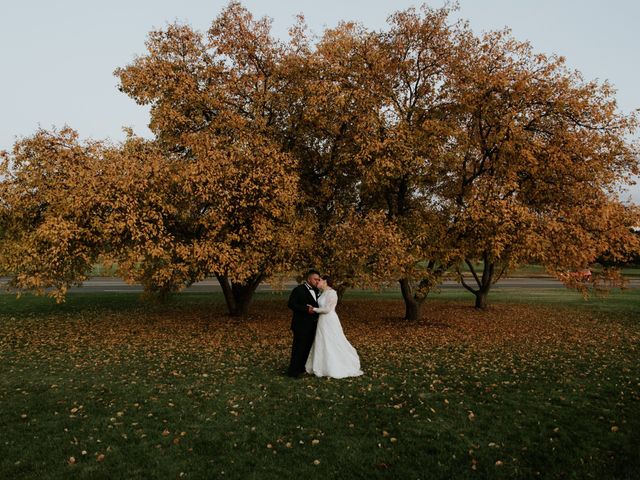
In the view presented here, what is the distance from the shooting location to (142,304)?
2850cm

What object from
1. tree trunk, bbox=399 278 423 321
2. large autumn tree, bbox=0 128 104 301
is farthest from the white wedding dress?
tree trunk, bbox=399 278 423 321

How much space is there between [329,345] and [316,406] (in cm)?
244

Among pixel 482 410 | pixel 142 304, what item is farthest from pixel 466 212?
pixel 142 304

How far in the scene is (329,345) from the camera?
12.2 metres

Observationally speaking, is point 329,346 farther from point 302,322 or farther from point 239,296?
point 239,296

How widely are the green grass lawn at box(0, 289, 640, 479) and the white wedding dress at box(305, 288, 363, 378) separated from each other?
1.19 ft

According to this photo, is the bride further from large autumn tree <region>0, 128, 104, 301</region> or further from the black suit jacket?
large autumn tree <region>0, 128, 104, 301</region>

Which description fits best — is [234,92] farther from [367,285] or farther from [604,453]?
[604,453]

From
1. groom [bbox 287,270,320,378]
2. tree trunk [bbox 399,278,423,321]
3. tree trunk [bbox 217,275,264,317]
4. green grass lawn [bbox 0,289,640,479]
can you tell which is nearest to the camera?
green grass lawn [bbox 0,289,640,479]

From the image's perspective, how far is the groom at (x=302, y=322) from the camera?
479 inches

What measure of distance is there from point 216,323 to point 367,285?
289 inches

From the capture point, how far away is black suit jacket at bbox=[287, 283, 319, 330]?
1213 cm

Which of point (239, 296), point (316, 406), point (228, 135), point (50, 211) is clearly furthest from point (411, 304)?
point (50, 211)

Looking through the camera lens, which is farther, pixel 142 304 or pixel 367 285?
pixel 142 304
